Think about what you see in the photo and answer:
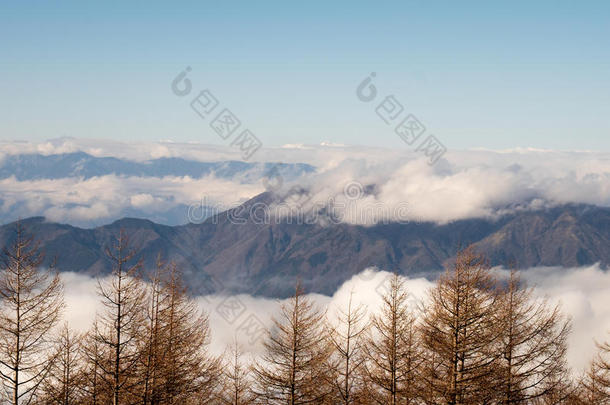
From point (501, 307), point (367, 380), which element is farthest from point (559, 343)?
point (367, 380)

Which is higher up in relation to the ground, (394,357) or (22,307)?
(22,307)

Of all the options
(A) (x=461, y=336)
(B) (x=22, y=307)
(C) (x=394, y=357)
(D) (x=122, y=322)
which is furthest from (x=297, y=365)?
(B) (x=22, y=307)

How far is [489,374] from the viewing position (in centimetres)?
3177

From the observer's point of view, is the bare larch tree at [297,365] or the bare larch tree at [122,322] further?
the bare larch tree at [297,365]

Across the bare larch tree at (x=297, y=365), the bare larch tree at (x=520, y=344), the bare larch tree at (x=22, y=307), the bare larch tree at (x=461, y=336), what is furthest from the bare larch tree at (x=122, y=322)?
the bare larch tree at (x=520, y=344)

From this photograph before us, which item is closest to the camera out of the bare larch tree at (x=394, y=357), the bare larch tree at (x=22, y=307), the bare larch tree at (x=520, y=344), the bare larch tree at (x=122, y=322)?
the bare larch tree at (x=22, y=307)

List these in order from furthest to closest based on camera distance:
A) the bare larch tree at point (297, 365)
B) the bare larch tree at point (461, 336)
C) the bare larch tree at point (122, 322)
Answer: the bare larch tree at point (297, 365) → the bare larch tree at point (122, 322) → the bare larch tree at point (461, 336)

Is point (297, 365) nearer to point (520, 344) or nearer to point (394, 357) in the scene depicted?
point (394, 357)

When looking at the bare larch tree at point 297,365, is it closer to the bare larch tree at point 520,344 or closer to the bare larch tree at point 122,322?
the bare larch tree at point 122,322

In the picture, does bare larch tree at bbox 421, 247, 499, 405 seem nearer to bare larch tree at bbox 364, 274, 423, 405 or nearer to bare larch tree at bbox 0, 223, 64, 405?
bare larch tree at bbox 364, 274, 423, 405

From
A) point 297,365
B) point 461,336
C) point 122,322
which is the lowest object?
point 297,365

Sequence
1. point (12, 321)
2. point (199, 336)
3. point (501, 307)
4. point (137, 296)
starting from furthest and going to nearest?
point (199, 336), point (501, 307), point (137, 296), point (12, 321)

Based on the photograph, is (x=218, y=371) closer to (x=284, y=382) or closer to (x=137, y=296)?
(x=284, y=382)

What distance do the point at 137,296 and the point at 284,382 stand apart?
11698 mm
